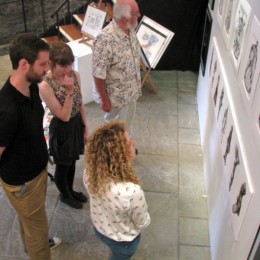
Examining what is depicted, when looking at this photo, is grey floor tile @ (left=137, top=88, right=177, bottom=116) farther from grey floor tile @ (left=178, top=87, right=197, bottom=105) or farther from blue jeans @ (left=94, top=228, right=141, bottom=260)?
blue jeans @ (left=94, top=228, right=141, bottom=260)

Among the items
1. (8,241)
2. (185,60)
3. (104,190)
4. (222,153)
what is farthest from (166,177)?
(185,60)

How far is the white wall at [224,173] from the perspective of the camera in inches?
77.2

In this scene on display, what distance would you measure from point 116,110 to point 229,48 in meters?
1.21

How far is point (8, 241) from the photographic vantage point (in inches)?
120

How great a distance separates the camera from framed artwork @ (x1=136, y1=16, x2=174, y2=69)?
486 centimetres

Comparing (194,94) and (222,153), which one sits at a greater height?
(222,153)

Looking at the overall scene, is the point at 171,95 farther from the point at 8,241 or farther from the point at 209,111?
the point at 8,241

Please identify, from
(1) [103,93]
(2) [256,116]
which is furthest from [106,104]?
(2) [256,116]

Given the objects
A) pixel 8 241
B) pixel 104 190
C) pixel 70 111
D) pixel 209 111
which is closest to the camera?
pixel 104 190

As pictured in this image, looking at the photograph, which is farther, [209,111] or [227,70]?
[209,111]

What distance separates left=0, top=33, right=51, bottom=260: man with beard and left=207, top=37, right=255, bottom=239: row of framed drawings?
1224 millimetres

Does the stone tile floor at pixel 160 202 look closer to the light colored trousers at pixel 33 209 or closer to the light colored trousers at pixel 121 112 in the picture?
the light colored trousers at pixel 33 209

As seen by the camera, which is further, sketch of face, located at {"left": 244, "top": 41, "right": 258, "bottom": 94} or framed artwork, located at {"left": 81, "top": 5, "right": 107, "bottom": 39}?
framed artwork, located at {"left": 81, "top": 5, "right": 107, "bottom": 39}

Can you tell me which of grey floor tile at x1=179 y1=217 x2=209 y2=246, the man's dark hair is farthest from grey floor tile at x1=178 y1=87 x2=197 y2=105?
the man's dark hair
